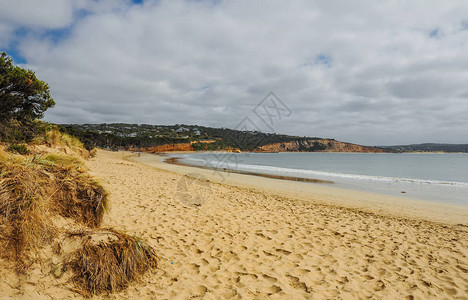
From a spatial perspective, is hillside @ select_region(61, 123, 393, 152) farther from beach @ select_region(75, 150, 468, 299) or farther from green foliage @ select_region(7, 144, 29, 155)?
green foliage @ select_region(7, 144, 29, 155)

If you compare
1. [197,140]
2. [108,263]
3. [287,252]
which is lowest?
[287,252]

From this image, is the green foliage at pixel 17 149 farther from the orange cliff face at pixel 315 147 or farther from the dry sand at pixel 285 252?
the orange cliff face at pixel 315 147

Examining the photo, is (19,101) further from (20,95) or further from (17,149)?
(17,149)

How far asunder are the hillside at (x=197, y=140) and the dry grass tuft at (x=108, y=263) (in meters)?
33.5

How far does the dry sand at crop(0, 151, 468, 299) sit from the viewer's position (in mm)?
3525

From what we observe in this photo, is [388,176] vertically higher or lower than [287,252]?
lower

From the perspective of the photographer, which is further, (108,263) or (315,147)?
(315,147)

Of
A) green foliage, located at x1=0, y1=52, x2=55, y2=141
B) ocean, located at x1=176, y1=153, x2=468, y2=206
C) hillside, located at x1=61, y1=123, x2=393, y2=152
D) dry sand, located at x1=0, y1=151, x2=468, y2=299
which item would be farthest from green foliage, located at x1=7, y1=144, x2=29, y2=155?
hillside, located at x1=61, y1=123, x2=393, y2=152

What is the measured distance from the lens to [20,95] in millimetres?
9422

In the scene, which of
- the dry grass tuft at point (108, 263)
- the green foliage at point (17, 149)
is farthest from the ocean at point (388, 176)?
the green foliage at point (17, 149)

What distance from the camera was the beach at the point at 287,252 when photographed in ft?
11.6

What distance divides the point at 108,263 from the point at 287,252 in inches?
131

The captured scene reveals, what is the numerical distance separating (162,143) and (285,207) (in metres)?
86.1

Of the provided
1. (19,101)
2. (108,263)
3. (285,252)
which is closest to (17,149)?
(19,101)
